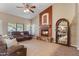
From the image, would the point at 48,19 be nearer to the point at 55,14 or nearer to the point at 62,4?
the point at 55,14

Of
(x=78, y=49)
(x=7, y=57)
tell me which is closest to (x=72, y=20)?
(x=78, y=49)

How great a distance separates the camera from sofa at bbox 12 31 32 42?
2.23 m

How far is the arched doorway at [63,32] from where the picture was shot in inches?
86.7

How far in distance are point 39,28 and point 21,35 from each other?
380 mm

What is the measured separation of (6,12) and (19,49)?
28.6 inches

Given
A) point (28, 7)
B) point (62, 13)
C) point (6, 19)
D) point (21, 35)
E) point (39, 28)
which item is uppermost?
point (28, 7)

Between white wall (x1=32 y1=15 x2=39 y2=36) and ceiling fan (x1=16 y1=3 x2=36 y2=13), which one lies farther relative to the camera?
white wall (x1=32 y1=15 x2=39 y2=36)

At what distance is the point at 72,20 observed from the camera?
7.09 ft

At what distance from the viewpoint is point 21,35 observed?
2.26 meters

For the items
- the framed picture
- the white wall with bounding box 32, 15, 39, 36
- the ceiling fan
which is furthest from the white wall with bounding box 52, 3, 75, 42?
the ceiling fan

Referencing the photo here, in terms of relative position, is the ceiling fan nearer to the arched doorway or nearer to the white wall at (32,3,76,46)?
the white wall at (32,3,76,46)

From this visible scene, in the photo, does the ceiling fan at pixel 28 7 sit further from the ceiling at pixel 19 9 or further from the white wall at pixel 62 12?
the white wall at pixel 62 12

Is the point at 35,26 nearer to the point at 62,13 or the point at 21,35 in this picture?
the point at 21,35

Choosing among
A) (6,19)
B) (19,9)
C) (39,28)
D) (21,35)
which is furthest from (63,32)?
(6,19)
